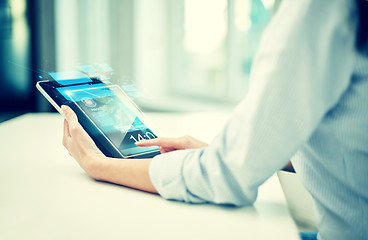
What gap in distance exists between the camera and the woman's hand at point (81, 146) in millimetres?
716

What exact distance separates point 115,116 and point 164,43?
177 cm

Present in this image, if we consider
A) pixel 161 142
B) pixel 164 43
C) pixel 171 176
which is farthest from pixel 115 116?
pixel 164 43

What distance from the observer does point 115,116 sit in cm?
87

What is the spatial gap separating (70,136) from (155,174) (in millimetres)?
239

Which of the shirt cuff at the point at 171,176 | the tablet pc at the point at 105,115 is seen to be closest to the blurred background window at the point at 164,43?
the tablet pc at the point at 105,115

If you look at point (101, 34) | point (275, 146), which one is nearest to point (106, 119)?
point (275, 146)

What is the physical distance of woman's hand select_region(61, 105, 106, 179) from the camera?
0.72 metres

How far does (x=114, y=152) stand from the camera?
78cm

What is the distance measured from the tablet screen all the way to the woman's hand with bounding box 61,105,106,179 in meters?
0.04

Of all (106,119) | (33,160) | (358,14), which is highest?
(358,14)

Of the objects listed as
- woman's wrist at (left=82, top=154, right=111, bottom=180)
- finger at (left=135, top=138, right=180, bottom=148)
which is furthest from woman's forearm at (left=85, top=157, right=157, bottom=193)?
finger at (left=135, top=138, right=180, bottom=148)

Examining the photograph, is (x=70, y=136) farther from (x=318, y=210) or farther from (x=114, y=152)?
(x=318, y=210)

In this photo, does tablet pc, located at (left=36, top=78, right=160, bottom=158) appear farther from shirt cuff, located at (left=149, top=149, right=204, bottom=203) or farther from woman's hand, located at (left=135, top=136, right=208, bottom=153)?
shirt cuff, located at (left=149, top=149, right=204, bottom=203)

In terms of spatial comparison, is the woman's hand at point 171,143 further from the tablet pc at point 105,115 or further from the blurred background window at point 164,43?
the blurred background window at point 164,43
